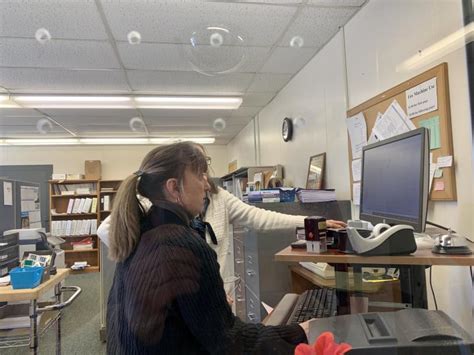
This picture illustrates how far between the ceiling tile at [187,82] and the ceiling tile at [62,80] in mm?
152

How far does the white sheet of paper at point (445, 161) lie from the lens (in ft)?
4.23

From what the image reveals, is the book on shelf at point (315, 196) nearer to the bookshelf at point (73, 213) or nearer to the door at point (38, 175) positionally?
the bookshelf at point (73, 213)

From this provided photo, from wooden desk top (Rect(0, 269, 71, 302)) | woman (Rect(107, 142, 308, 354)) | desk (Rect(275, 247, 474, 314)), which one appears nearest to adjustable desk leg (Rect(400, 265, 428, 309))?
desk (Rect(275, 247, 474, 314))

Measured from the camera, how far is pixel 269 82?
301 centimetres

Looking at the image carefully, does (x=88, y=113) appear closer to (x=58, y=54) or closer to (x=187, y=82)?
(x=58, y=54)

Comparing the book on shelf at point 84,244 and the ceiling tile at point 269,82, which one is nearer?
the book on shelf at point 84,244

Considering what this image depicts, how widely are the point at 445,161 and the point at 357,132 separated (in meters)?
0.67

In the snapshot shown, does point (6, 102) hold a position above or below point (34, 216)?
above

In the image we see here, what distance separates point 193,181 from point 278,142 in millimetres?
2603

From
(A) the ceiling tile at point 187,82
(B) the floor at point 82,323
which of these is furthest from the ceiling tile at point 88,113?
(B) the floor at point 82,323

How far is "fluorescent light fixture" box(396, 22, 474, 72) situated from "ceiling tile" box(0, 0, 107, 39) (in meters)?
1.64

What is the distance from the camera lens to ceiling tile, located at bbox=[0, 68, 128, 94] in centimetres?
263

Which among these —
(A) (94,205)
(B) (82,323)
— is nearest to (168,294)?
(A) (94,205)

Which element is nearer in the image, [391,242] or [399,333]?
[399,333]
